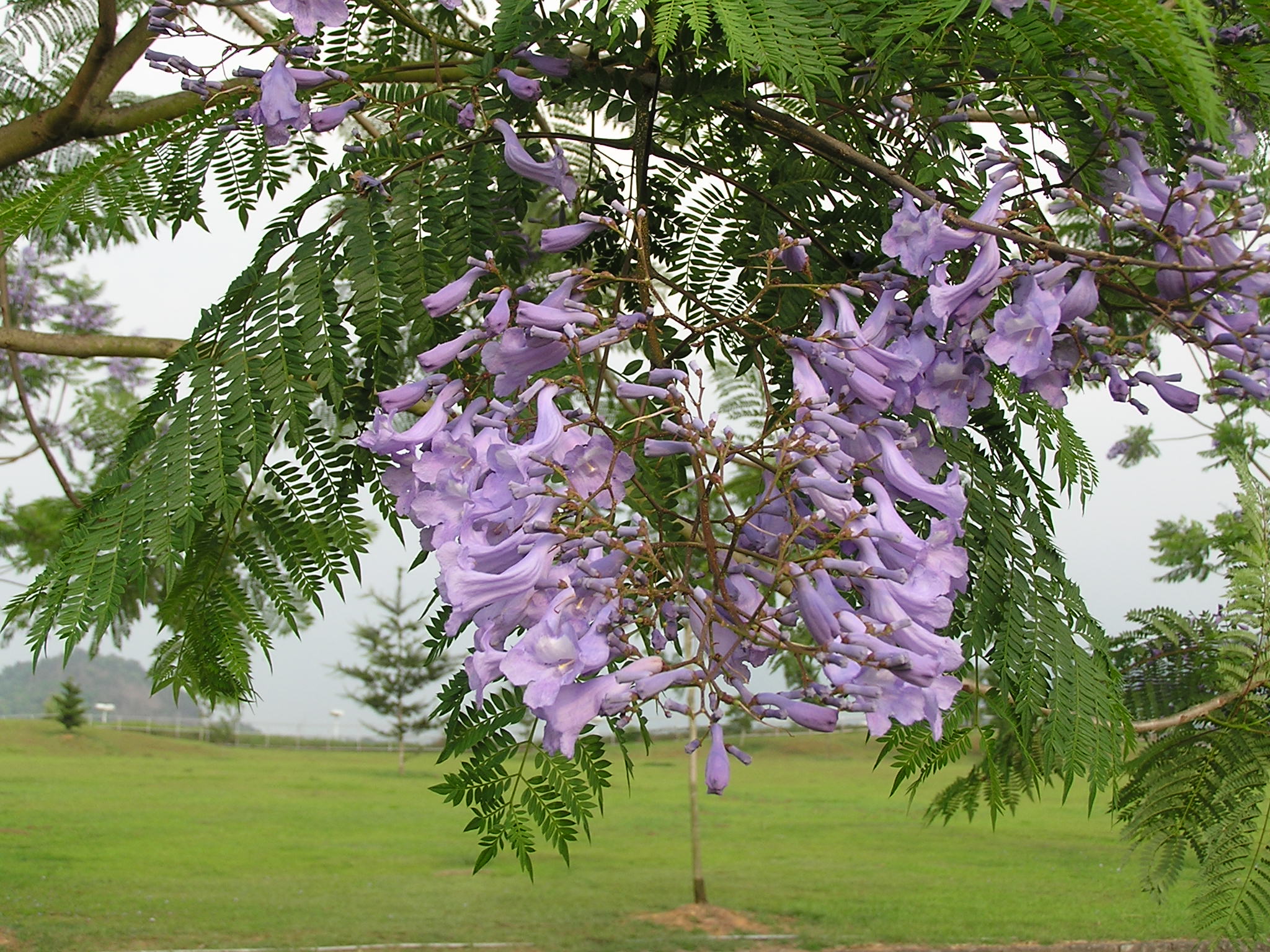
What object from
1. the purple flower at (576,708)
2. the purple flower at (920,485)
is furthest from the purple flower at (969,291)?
the purple flower at (576,708)

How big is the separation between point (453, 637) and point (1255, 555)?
341cm

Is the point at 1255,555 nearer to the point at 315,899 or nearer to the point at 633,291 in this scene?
the point at 633,291

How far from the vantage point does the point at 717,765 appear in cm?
80

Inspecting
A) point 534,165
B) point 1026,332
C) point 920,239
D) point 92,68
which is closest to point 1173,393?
point 1026,332

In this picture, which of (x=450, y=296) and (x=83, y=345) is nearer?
(x=450, y=296)

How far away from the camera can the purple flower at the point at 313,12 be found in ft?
3.75

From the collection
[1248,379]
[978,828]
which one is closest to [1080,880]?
[978,828]

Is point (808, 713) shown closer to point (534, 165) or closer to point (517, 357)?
point (517, 357)

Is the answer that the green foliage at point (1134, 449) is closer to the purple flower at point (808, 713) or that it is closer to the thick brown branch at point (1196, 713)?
the thick brown branch at point (1196, 713)

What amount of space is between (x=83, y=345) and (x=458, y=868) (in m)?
9.09

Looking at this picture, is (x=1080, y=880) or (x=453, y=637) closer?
(x=453, y=637)

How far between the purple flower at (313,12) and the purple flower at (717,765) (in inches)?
34.9

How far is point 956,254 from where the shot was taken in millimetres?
1190

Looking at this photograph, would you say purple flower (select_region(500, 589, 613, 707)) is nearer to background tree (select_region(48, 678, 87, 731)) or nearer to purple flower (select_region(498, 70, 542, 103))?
purple flower (select_region(498, 70, 542, 103))
